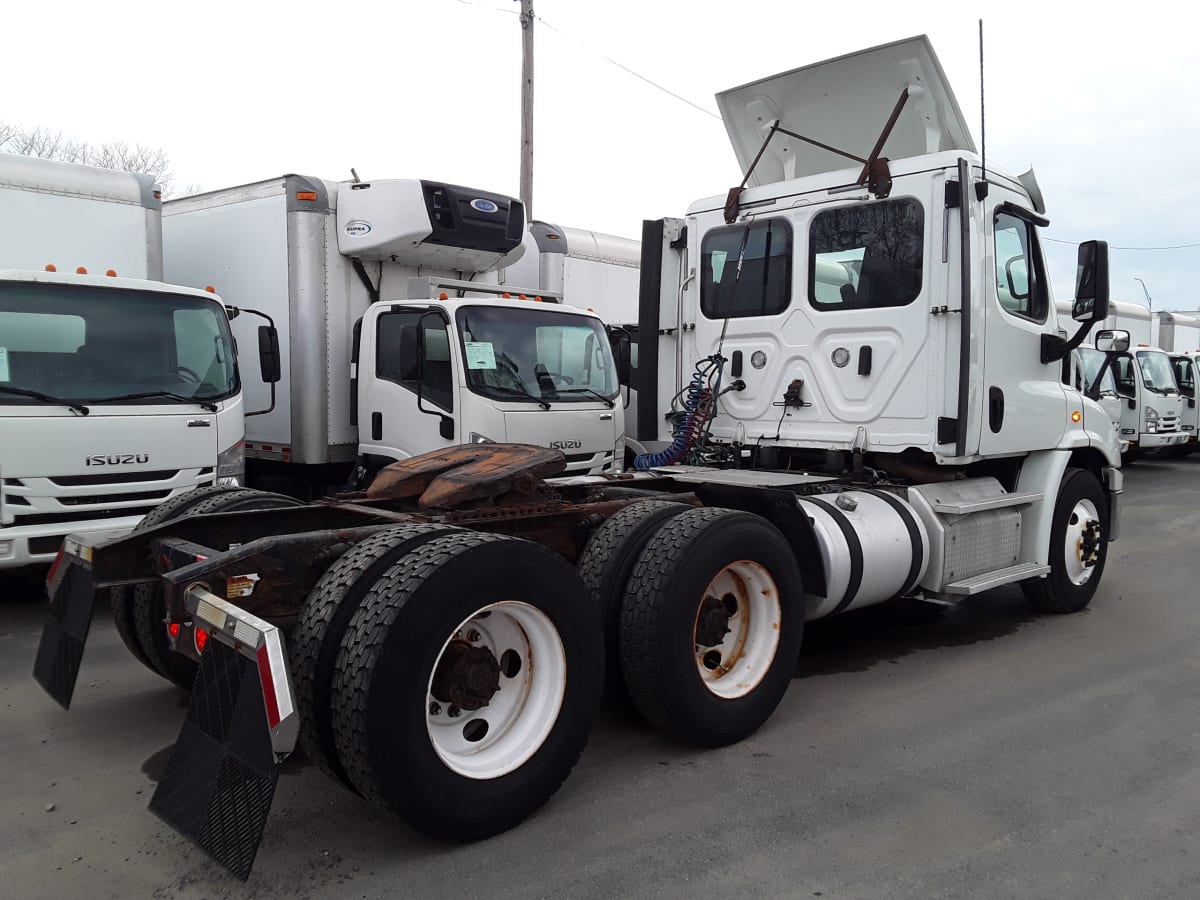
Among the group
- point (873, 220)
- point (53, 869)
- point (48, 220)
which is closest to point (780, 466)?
point (873, 220)

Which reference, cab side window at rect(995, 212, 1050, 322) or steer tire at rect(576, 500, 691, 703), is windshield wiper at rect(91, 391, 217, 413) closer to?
steer tire at rect(576, 500, 691, 703)

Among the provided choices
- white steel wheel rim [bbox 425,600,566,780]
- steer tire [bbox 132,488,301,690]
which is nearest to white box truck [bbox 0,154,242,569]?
steer tire [bbox 132,488,301,690]

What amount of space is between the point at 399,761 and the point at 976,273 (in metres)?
4.32

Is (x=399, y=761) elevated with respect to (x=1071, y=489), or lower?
lower

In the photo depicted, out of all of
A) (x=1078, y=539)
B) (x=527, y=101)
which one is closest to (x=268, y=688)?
(x=1078, y=539)

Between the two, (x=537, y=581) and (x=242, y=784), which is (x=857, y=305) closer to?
(x=537, y=581)

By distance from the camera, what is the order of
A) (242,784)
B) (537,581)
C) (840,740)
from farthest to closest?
(840,740), (537,581), (242,784)

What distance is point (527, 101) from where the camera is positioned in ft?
51.9

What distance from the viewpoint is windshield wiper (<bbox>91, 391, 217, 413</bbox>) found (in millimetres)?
6367

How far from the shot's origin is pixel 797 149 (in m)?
6.69

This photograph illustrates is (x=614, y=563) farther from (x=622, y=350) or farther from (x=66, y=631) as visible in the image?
(x=622, y=350)

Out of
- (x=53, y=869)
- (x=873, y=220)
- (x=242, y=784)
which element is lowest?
(x=53, y=869)

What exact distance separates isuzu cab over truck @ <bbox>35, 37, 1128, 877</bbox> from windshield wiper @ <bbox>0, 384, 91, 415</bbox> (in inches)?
84.0

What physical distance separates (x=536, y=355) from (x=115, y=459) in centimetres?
317
